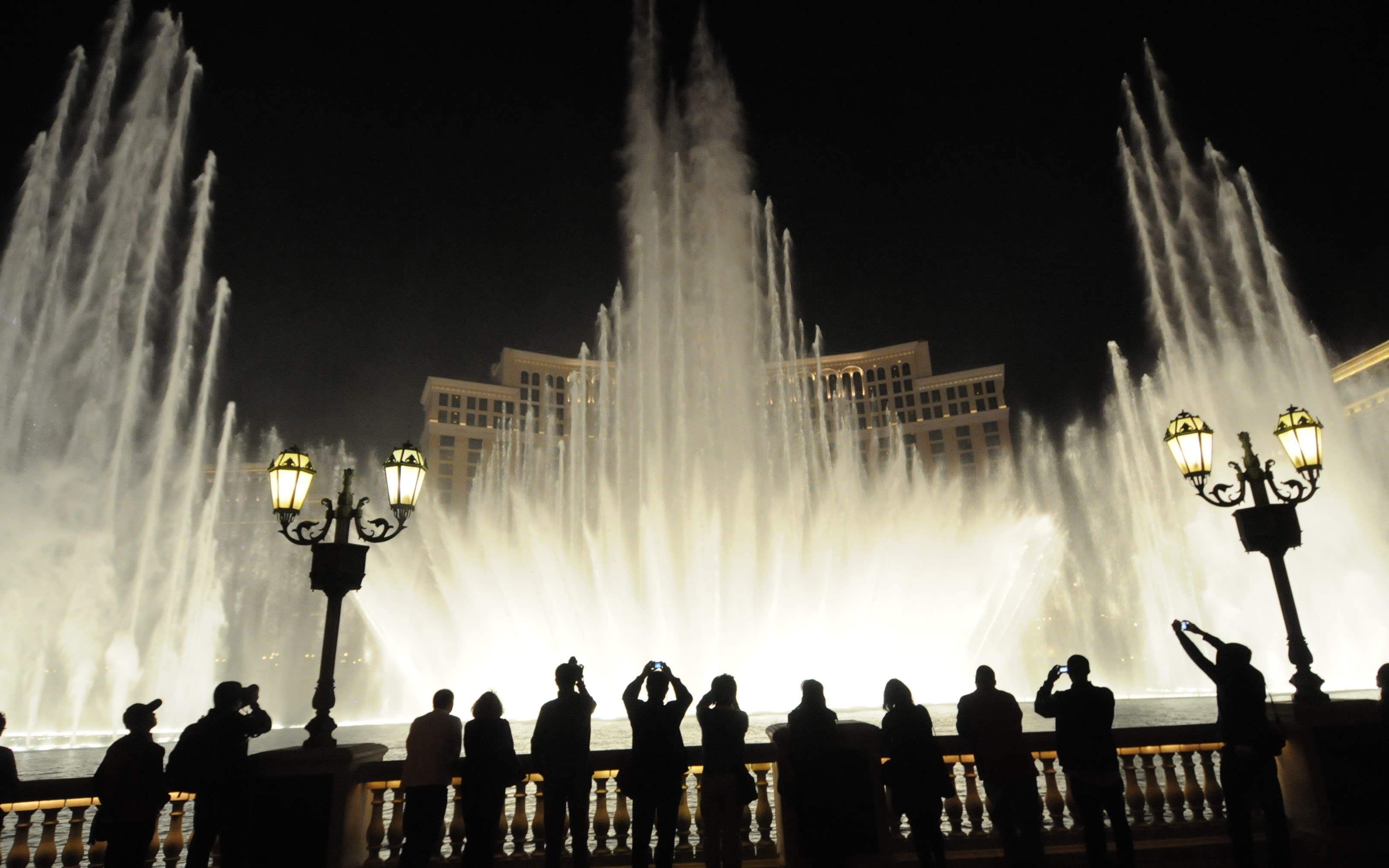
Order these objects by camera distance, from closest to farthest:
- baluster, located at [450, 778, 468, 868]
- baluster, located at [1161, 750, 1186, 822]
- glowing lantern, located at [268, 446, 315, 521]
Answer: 1. baluster, located at [450, 778, 468, 868]
2. baluster, located at [1161, 750, 1186, 822]
3. glowing lantern, located at [268, 446, 315, 521]

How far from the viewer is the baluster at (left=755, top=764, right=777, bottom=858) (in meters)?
6.51

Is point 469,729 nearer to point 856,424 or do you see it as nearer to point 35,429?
point 35,429

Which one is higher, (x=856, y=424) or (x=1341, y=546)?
(x=856, y=424)

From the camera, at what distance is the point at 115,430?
29.2 m

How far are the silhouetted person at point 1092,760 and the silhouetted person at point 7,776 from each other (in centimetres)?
698

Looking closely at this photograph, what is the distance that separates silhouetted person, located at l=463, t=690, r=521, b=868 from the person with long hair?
4.63 feet

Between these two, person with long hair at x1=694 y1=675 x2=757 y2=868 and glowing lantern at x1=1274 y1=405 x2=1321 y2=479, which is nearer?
person with long hair at x1=694 y1=675 x2=757 y2=868

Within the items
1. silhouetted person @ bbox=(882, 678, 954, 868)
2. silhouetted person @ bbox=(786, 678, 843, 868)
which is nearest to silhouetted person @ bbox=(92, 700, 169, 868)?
silhouetted person @ bbox=(786, 678, 843, 868)

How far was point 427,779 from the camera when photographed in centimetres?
584

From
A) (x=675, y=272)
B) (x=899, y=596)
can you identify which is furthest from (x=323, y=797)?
(x=675, y=272)

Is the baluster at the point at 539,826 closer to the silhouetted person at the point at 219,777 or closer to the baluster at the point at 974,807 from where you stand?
the silhouetted person at the point at 219,777

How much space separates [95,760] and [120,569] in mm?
12675

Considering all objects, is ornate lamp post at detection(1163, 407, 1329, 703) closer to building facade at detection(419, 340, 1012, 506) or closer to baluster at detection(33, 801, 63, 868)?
baluster at detection(33, 801, 63, 868)

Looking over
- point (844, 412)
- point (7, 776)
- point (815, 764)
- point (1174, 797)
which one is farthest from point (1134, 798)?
point (844, 412)
